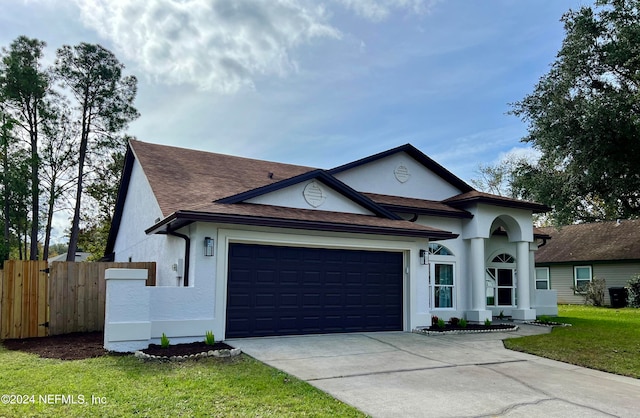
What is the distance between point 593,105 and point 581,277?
13.1 meters

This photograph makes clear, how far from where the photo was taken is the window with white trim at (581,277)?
1055 inches

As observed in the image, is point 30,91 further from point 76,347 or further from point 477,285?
point 477,285

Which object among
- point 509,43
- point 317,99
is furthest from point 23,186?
point 509,43

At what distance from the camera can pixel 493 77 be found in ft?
57.4

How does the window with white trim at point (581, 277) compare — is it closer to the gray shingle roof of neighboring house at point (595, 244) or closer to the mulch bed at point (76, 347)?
the gray shingle roof of neighboring house at point (595, 244)

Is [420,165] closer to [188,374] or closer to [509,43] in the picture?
[509,43]

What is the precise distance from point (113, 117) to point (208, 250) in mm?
24237

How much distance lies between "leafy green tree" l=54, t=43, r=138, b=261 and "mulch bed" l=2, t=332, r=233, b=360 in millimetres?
20844

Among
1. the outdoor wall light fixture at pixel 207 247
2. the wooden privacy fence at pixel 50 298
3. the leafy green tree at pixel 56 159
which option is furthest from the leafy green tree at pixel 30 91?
the outdoor wall light fixture at pixel 207 247

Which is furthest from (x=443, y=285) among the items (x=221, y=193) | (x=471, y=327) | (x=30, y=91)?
(x=30, y=91)

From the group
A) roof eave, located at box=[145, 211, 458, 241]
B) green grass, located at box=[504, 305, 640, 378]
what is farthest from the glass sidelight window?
green grass, located at box=[504, 305, 640, 378]

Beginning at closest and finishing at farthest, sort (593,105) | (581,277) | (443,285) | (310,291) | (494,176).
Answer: (310,291) < (443,285) < (593,105) < (581,277) < (494,176)

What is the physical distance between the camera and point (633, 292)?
76.5ft

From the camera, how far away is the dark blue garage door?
10273mm
